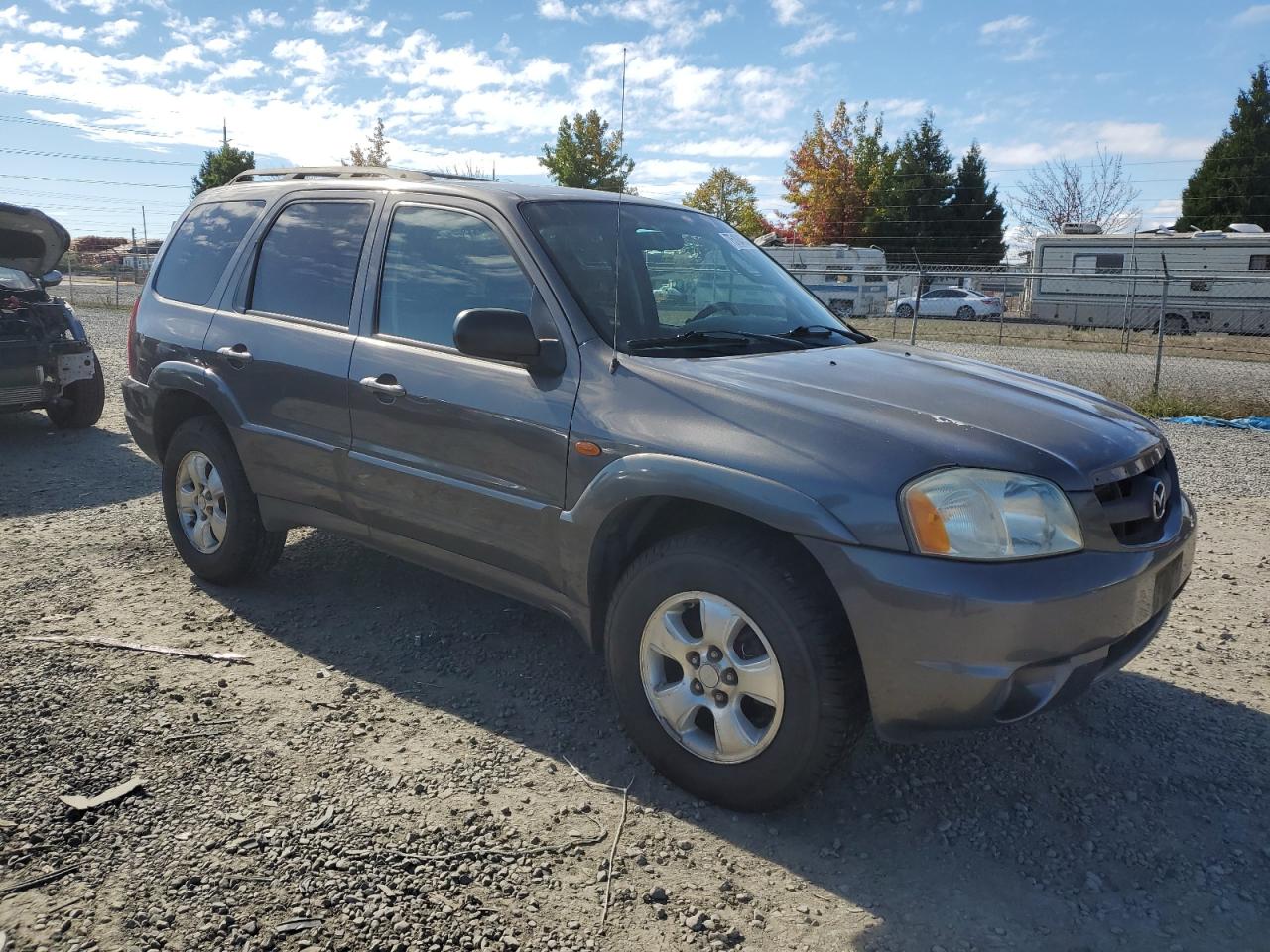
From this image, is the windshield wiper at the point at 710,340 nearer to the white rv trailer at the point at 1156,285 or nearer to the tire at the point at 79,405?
the tire at the point at 79,405

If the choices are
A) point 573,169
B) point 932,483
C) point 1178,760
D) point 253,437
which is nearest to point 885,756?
point 1178,760

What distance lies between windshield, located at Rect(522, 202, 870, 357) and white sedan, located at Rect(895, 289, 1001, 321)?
2902 centimetres

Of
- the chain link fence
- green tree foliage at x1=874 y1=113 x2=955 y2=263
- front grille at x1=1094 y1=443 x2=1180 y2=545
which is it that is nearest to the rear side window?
front grille at x1=1094 y1=443 x2=1180 y2=545

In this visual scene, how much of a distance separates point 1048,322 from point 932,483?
29.9 metres

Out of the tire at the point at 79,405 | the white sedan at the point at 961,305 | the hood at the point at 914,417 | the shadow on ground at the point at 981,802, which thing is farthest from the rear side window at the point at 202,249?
the white sedan at the point at 961,305

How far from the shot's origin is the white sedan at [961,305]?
32.3 metres

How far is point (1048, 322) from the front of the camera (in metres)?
29.8

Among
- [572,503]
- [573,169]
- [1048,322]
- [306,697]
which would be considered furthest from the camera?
[573,169]

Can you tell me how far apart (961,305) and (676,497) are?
3195 cm

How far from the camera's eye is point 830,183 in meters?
43.7

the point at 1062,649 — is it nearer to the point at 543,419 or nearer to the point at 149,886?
the point at 543,419

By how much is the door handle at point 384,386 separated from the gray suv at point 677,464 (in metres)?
0.04

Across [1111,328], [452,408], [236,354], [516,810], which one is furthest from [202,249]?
[1111,328]

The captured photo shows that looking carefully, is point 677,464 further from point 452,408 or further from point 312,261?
point 312,261
